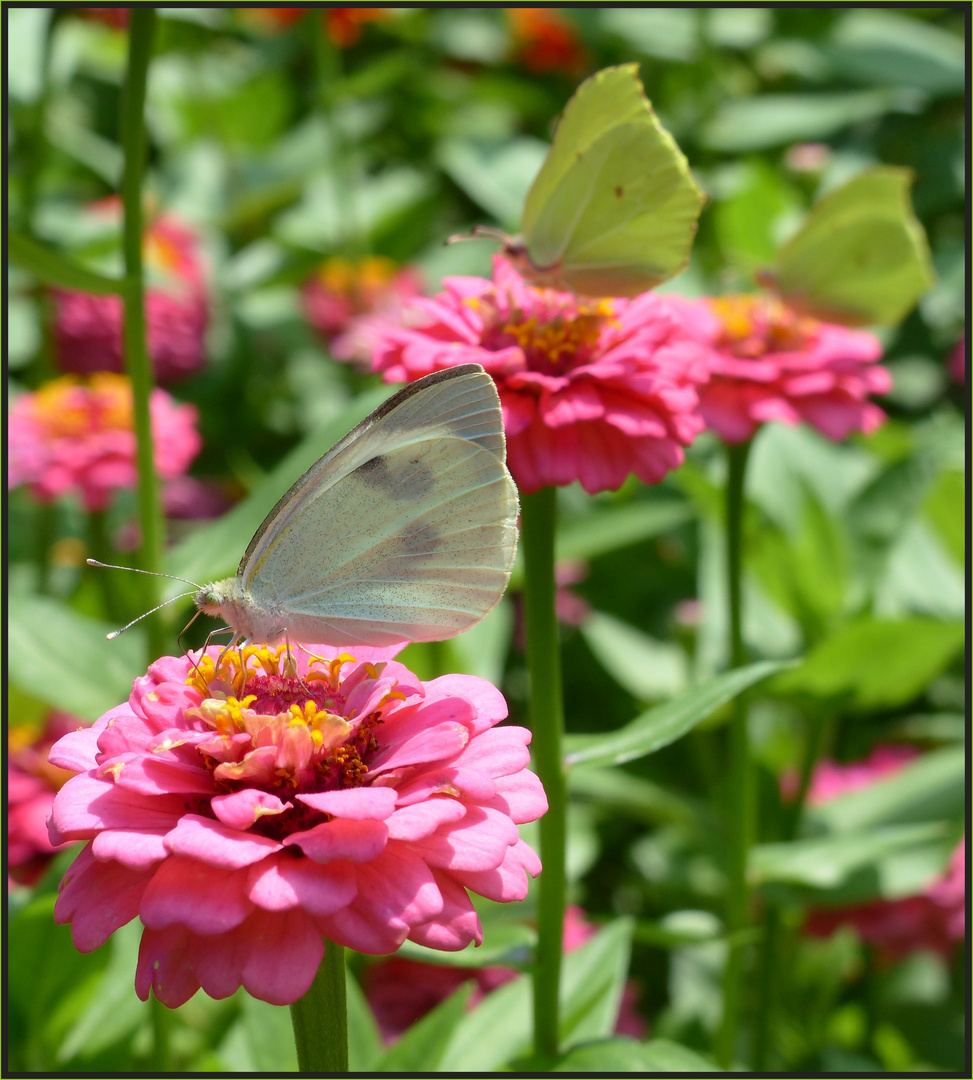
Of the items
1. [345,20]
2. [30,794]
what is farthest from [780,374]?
[345,20]

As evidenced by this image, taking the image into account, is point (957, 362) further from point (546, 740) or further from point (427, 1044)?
point (427, 1044)

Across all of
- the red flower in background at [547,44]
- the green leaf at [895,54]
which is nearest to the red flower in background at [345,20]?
the red flower in background at [547,44]

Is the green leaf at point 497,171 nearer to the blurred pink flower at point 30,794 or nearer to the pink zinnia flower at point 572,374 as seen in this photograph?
the pink zinnia flower at point 572,374

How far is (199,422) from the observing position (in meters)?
1.89

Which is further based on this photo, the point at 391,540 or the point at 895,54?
the point at 895,54

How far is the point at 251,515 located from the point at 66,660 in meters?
0.24

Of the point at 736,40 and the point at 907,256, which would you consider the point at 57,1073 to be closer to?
the point at 907,256

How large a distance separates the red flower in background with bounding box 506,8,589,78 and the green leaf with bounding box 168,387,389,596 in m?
1.64

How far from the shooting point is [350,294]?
1.91 meters

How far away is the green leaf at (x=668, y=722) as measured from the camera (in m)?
0.73

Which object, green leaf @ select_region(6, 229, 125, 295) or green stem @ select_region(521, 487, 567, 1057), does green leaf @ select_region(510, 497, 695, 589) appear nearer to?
green stem @ select_region(521, 487, 567, 1057)

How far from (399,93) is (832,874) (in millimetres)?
1801

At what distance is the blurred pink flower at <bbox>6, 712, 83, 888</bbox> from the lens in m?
1.13

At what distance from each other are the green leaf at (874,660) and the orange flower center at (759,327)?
0.30 m
